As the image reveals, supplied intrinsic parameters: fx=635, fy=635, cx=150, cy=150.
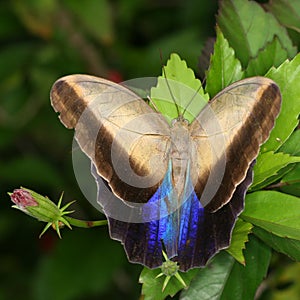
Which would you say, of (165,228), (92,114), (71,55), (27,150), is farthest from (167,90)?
(27,150)

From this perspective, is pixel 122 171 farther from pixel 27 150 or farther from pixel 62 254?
pixel 27 150

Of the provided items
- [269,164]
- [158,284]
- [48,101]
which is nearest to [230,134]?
[269,164]

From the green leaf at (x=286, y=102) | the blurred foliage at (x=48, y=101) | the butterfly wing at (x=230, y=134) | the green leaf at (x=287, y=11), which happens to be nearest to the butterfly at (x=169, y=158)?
the butterfly wing at (x=230, y=134)

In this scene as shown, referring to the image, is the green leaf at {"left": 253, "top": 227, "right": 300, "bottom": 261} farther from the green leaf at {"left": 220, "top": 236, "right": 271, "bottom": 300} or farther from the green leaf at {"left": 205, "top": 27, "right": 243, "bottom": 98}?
the green leaf at {"left": 205, "top": 27, "right": 243, "bottom": 98}

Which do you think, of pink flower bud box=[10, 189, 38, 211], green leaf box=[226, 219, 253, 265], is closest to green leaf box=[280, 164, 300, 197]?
green leaf box=[226, 219, 253, 265]

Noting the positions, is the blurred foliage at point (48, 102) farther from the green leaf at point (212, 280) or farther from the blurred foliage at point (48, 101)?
the green leaf at point (212, 280)

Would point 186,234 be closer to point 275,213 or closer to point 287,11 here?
point 275,213

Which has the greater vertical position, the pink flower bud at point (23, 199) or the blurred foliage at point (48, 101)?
the pink flower bud at point (23, 199)

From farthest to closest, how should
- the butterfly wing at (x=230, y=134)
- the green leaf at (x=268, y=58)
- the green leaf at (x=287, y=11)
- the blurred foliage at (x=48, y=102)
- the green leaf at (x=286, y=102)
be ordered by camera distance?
the blurred foliage at (x=48, y=102)
the green leaf at (x=287, y=11)
the green leaf at (x=268, y=58)
the green leaf at (x=286, y=102)
the butterfly wing at (x=230, y=134)
